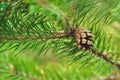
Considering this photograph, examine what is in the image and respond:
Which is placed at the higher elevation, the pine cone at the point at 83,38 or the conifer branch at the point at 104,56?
the pine cone at the point at 83,38

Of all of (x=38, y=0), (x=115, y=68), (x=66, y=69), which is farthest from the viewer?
(x=66, y=69)

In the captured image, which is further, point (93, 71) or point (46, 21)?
point (93, 71)

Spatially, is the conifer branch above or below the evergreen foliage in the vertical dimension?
below

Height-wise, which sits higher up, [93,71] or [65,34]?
[65,34]

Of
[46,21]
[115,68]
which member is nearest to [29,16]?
[46,21]

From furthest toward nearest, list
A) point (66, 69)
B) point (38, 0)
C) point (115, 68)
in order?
point (66, 69) < point (115, 68) < point (38, 0)

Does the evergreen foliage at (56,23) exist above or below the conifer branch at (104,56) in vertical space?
above

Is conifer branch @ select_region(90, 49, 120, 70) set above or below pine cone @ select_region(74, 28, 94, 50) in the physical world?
below

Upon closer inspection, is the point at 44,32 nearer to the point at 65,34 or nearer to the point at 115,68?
the point at 65,34

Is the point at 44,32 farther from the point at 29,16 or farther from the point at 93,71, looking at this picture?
the point at 93,71

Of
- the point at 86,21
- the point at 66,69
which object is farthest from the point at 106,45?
the point at 66,69
